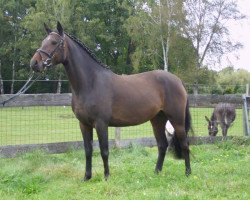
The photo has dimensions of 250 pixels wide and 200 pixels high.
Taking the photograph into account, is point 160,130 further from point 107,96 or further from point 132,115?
point 107,96

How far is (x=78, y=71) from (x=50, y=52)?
54cm

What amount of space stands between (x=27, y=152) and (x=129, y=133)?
534 cm

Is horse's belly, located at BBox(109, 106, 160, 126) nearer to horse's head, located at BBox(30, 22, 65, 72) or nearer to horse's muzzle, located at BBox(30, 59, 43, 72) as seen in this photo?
horse's head, located at BBox(30, 22, 65, 72)

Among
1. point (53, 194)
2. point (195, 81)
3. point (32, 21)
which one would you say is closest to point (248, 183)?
point (53, 194)

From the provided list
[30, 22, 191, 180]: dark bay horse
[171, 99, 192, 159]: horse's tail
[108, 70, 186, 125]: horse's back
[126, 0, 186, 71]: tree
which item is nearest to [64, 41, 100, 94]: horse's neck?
[30, 22, 191, 180]: dark bay horse

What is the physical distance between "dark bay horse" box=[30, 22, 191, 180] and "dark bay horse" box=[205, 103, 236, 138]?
178 inches

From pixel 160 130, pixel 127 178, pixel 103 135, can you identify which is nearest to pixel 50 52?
pixel 103 135

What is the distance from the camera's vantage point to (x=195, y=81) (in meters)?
32.6

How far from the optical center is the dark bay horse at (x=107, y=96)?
5.57m

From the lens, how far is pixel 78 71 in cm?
573

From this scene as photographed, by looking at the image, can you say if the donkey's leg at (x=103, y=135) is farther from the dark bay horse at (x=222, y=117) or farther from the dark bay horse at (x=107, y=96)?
the dark bay horse at (x=222, y=117)

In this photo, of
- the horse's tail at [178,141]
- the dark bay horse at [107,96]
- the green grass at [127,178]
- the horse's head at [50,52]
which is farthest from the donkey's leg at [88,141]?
the horse's tail at [178,141]

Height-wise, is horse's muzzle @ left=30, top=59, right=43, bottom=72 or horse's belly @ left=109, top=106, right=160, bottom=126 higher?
horse's muzzle @ left=30, top=59, right=43, bottom=72

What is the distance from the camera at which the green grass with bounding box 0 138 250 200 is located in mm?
4934
